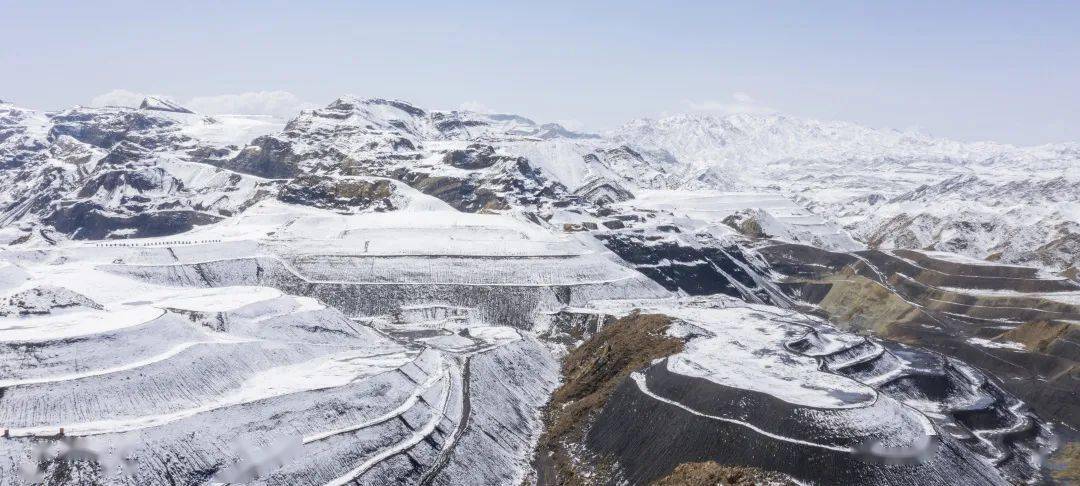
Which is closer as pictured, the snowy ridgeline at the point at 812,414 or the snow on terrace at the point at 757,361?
the snowy ridgeline at the point at 812,414

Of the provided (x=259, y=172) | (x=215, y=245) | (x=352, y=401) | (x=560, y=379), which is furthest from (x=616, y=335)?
(x=259, y=172)

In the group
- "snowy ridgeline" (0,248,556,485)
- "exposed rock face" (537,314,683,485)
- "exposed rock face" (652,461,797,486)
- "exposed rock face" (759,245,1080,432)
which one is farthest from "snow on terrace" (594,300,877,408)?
"exposed rock face" (759,245,1080,432)

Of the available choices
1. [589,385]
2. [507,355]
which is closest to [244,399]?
[507,355]

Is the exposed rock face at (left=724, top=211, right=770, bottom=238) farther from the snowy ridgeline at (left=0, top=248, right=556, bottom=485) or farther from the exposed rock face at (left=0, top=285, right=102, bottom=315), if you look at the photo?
the exposed rock face at (left=0, top=285, right=102, bottom=315)

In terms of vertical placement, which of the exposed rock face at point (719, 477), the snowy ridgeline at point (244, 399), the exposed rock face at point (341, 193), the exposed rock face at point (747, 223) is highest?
the exposed rock face at point (719, 477)

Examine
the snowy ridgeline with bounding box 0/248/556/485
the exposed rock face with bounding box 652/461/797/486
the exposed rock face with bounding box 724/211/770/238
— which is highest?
the exposed rock face with bounding box 652/461/797/486

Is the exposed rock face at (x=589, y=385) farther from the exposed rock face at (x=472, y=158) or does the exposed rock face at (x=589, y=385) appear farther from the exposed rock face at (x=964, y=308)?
the exposed rock face at (x=472, y=158)

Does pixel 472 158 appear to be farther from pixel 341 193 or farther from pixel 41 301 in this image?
pixel 41 301

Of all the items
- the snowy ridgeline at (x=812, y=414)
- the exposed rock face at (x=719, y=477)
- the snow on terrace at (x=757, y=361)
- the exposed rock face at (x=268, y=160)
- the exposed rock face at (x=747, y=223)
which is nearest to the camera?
the exposed rock face at (x=719, y=477)

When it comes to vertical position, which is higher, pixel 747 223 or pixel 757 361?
pixel 757 361

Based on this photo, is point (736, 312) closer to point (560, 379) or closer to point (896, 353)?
point (896, 353)

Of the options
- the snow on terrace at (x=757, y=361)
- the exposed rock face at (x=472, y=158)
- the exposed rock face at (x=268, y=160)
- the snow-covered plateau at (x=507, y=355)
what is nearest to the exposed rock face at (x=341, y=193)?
the snow-covered plateau at (x=507, y=355)
